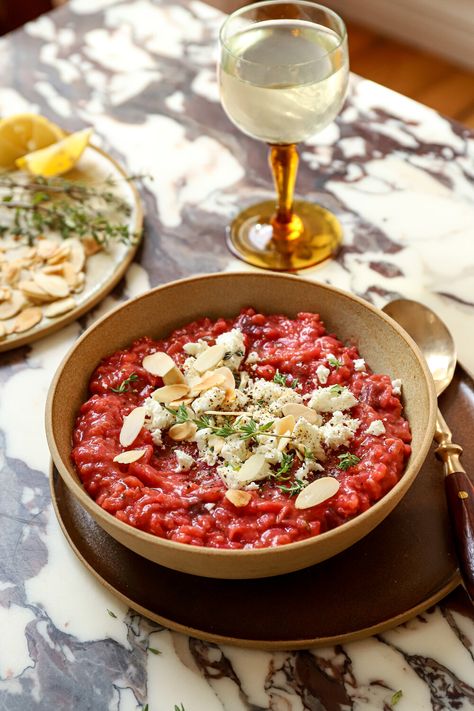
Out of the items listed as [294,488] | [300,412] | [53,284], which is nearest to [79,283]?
[53,284]

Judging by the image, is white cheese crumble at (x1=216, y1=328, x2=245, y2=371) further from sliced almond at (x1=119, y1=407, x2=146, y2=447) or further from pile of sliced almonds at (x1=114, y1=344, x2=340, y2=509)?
sliced almond at (x1=119, y1=407, x2=146, y2=447)

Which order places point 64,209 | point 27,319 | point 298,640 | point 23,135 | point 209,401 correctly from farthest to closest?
point 23,135, point 64,209, point 27,319, point 209,401, point 298,640

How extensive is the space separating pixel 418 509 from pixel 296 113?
87cm

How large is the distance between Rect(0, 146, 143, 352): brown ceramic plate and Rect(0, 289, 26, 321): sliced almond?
0.07 m

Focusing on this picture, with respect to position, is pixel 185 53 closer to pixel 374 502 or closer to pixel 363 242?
pixel 363 242

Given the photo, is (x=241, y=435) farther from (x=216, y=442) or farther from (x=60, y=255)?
(x=60, y=255)

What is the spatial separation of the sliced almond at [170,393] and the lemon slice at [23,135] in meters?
1.06

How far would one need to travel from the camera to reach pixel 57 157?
223cm

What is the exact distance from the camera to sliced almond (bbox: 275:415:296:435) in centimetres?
145

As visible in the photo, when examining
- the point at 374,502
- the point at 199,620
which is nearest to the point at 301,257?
the point at 374,502

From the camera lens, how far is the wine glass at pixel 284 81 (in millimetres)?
1766

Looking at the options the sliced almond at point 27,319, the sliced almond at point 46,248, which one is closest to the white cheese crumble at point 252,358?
the sliced almond at point 27,319

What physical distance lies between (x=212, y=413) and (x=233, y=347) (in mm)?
166

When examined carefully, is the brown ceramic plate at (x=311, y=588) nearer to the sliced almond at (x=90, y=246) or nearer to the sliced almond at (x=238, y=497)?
the sliced almond at (x=238, y=497)
